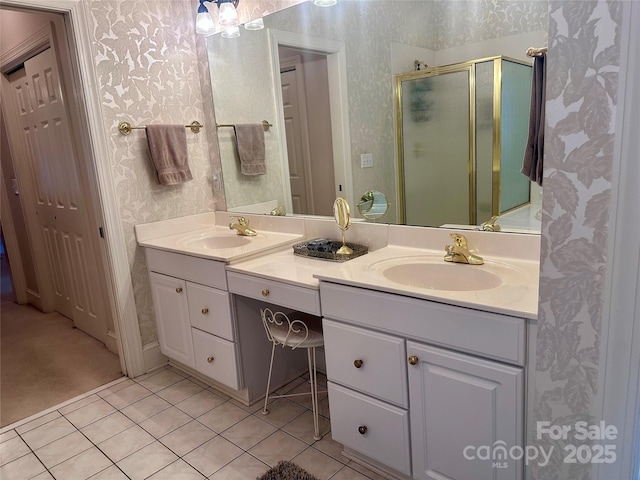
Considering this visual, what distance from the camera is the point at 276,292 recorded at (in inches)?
69.8

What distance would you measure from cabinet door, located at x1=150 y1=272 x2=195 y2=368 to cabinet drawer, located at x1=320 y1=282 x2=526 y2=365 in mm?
1022

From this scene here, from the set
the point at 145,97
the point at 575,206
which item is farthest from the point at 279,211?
the point at 575,206

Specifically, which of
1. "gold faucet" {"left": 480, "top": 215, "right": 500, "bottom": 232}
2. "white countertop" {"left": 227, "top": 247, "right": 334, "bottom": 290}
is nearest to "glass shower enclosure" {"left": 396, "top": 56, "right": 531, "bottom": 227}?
"gold faucet" {"left": 480, "top": 215, "right": 500, "bottom": 232}

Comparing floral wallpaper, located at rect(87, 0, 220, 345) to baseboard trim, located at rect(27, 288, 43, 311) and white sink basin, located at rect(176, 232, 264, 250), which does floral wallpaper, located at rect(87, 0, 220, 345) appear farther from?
baseboard trim, located at rect(27, 288, 43, 311)

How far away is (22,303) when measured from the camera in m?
3.98

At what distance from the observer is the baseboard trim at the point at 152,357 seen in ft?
8.45

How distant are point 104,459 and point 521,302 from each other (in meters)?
1.78

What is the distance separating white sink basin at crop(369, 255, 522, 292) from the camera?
1532 millimetres

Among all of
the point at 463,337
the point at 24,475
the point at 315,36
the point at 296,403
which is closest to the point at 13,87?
the point at 315,36

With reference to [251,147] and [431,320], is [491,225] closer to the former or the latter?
[431,320]

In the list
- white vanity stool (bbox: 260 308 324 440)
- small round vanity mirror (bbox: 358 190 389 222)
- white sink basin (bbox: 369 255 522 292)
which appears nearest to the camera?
white sink basin (bbox: 369 255 522 292)

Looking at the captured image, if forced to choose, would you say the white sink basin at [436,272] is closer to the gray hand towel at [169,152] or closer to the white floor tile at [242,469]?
the white floor tile at [242,469]

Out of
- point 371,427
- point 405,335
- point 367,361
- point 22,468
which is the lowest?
point 22,468

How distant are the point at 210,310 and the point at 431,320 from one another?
1.19 meters
